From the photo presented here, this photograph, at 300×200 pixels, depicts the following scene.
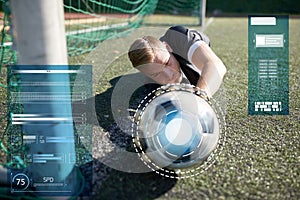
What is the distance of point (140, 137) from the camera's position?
150 cm

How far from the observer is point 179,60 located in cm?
218

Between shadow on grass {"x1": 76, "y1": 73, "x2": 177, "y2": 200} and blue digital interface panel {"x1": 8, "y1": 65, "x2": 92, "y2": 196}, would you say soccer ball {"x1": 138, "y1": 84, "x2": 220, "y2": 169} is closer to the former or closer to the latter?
shadow on grass {"x1": 76, "y1": 73, "x2": 177, "y2": 200}

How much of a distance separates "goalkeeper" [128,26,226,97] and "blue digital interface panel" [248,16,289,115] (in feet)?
1.19


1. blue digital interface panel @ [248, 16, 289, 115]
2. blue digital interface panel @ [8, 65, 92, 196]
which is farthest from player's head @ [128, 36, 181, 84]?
blue digital interface panel @ [8, 65, 92, 196]

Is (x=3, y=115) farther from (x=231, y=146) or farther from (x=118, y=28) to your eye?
(x=118, y=28)

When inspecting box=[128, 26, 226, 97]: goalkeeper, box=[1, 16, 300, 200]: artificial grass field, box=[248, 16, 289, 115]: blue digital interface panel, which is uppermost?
box=[128, 26, 226, 97]: goalkeeper

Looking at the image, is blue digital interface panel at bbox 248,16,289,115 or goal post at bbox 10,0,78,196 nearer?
goal post at bbox 10,0,78,196

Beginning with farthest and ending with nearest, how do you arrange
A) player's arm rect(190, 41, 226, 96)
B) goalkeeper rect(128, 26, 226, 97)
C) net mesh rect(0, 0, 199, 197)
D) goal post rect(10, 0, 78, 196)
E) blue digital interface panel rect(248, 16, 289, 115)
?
blue digital interface panel rect(248, 16, 289, 115) < goalkeeper rect(128, 26, 226, 97) < player's arm rect(190, 41, 226, 96) < net mesh rect(0, 0, 199, 197) < goal post rect(10, 0, 78, 196)

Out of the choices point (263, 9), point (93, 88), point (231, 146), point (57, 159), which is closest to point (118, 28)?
point (93, 88)

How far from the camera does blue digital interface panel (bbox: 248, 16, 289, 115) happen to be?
7.41 feet

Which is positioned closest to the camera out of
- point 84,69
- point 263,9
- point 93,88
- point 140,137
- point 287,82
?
point 140,137

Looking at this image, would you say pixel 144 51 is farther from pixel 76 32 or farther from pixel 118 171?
pixel 76 32

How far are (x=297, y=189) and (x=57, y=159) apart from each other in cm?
81

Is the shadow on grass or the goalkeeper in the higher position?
the goalkeeper
